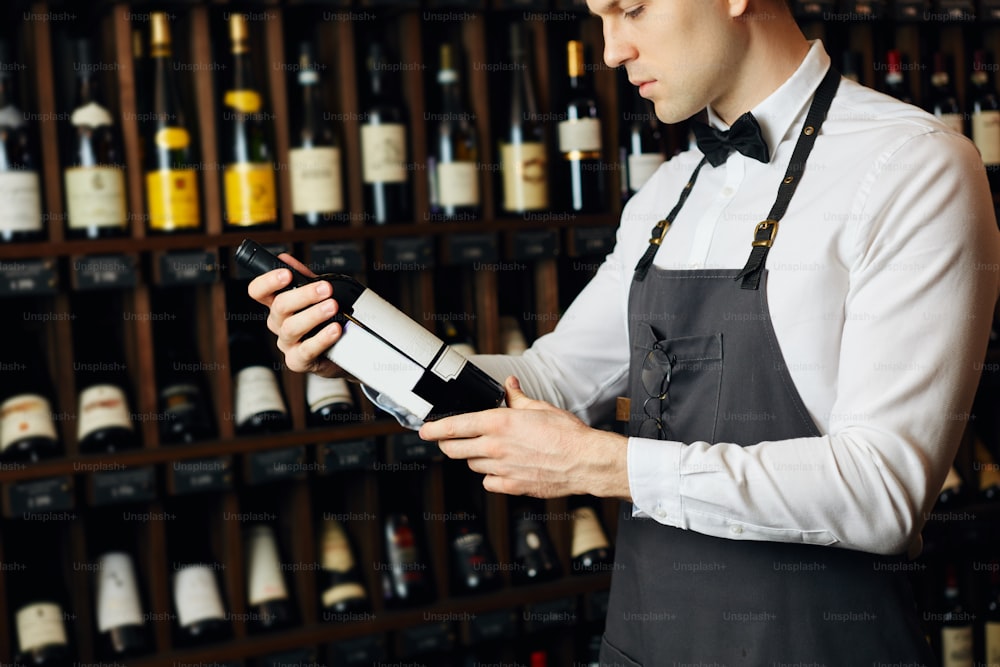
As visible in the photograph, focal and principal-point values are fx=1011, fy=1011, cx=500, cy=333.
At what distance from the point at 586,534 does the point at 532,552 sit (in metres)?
0.12

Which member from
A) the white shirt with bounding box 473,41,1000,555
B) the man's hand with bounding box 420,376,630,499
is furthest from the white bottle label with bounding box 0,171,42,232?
the white shirt with bounding box 473,41,1000,555

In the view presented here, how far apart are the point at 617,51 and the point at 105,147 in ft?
3.59

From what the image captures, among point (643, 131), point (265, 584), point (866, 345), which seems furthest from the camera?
point (643, 131)

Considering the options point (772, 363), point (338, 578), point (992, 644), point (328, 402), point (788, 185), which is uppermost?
point (788, 185)

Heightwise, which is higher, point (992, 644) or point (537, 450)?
point (537, 450)

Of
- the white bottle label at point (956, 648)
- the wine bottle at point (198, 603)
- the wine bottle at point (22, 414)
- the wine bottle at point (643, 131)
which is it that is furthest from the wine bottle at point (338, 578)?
the white bottle label at point (956, 648)

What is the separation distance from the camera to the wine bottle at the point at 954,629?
7.63 ft

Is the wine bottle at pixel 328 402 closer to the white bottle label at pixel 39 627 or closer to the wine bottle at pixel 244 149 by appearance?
the wine bottle at pixel 244 149

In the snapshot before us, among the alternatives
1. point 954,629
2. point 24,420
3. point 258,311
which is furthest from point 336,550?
point 954,629

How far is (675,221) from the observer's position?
49.2 inches

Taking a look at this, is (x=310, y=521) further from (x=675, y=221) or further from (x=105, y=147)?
(x=675, y=221)

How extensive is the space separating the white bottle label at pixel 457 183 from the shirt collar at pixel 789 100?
81 centimetres

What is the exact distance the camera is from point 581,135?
1.97 m

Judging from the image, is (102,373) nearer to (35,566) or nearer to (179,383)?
(179,383)
